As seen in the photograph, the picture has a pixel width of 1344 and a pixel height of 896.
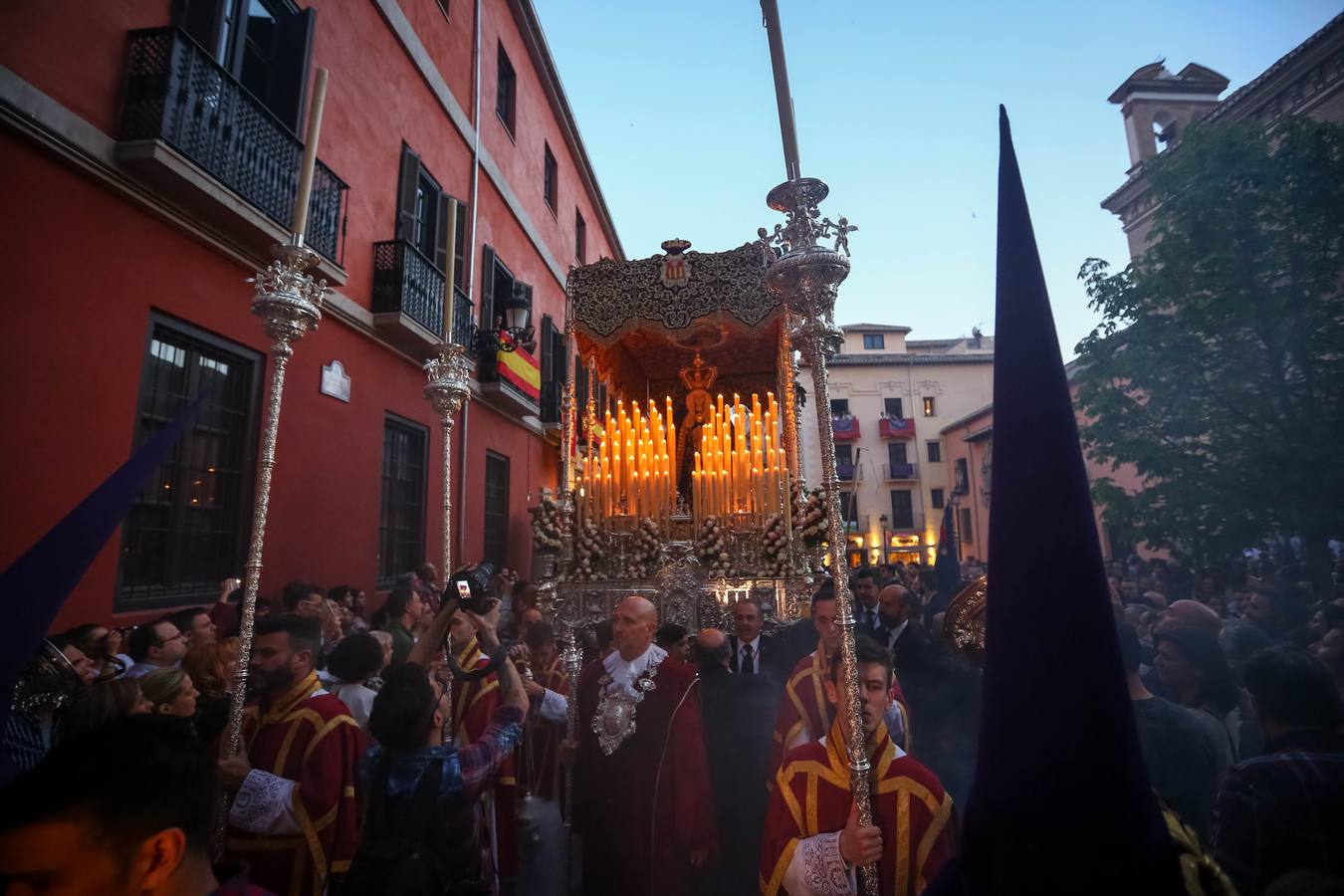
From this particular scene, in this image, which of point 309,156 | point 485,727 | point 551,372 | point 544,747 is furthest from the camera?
point 551,372

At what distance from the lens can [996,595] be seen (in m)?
1.14

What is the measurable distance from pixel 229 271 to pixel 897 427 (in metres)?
32.3

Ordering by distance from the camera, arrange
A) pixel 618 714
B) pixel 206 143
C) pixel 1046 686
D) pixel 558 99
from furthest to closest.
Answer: pixel 558 99 → pixel 206 143 → pixel 618 714 → pixel 1046 686

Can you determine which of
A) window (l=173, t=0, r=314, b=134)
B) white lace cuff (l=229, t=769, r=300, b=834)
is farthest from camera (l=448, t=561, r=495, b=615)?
window (l=173, t=0, r=314, b=134)

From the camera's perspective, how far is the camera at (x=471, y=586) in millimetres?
2695

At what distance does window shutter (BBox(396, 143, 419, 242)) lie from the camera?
9.37 metres

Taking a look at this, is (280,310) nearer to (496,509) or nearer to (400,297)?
(400,297)

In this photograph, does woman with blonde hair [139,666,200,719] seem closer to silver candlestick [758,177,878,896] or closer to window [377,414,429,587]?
silver candlestick [758,177,878,896]

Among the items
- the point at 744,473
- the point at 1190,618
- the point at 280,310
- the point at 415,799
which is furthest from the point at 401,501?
the point at 1190,618

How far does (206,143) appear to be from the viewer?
5781 mm

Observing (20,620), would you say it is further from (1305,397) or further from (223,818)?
(1305,397)

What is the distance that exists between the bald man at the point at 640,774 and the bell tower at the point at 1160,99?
19.6m

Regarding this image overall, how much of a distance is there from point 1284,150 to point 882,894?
11779 millimetres

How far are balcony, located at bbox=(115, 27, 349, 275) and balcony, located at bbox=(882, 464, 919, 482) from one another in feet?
102
